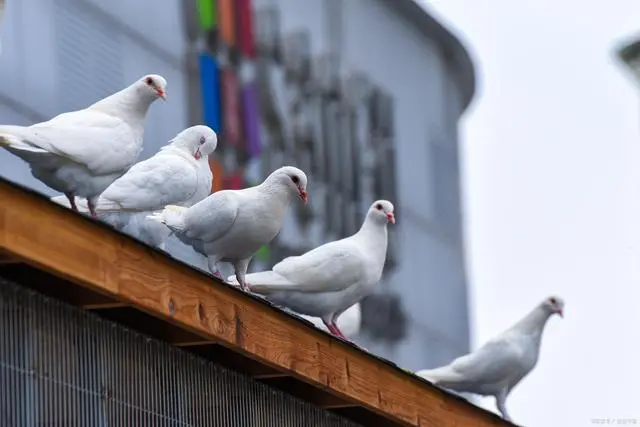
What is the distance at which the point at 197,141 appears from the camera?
14156 millimetres

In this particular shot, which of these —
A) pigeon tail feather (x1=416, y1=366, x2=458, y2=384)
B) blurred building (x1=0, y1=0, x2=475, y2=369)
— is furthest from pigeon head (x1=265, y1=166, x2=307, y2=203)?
blurred building (x1=0, y1=0, x2=475, y2=369)

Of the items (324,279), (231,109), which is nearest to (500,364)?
(324,279)

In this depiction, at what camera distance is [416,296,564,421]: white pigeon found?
657 inches

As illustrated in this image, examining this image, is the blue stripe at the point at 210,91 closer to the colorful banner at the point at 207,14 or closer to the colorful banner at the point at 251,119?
the colorful banner at the point at 207,14

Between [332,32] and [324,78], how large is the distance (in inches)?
52.5

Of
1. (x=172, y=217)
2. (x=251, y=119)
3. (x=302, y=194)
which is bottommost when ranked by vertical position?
(x=172, y=217)

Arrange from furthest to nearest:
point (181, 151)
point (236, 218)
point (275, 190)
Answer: point (181, 151), point (275, 190), point (236, 218)

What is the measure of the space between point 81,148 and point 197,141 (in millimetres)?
1873

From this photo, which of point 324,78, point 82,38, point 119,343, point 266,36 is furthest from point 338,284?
point 324,78

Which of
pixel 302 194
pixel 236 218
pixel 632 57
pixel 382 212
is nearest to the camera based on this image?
pixel 236 218

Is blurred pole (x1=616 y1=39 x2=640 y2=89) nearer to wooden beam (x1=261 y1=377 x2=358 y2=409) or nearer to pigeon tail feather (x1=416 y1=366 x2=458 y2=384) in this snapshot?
pigeon tail feather (x1=416 y1=366 x2=458 y2=384)

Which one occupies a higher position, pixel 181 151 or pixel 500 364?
pixel 181 151

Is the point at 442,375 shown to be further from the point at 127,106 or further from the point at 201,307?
the point at 201,307

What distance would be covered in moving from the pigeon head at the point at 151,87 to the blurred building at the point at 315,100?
26.4 feet
